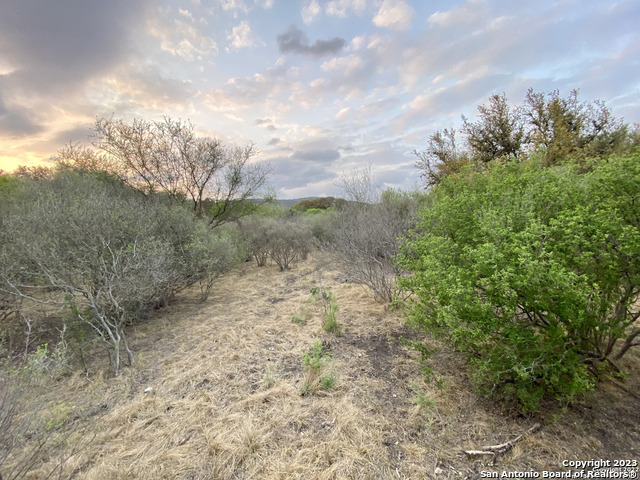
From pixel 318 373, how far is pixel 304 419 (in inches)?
29.4

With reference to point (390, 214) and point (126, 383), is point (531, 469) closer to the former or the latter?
point (126, 383)

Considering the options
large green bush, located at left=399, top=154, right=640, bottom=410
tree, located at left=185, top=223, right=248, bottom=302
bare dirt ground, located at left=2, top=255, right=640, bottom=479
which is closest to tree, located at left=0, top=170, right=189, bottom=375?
bare dirt ground, located at left=2, top=255, right=640, bottom=479

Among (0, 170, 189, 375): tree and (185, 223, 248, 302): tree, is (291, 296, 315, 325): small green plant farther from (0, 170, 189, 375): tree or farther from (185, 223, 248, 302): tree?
(0, 170, 189, 375): tree

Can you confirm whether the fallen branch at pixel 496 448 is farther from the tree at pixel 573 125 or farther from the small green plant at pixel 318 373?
the tree at pixel 573 125

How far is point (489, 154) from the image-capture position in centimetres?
1330

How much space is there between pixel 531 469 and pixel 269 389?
2.60m

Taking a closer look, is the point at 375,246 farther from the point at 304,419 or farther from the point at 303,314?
the point at 304,419

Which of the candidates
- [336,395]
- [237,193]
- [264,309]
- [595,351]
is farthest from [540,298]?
[237,193]

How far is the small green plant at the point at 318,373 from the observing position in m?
3.20

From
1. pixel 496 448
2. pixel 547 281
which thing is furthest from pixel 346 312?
pixel 547 281

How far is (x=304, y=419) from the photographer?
2.76 m

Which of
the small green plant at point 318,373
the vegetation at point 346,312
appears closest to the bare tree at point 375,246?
the vegetation at point 346,312

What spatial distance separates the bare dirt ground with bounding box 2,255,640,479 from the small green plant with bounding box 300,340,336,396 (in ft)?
0.26

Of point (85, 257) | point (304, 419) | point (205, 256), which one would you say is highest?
point (85, 257)
